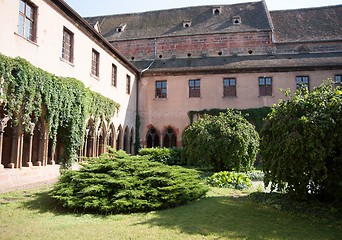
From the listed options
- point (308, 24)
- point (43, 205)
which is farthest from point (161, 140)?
point (308, 24)

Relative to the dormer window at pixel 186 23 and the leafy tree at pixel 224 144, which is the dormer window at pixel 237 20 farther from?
the leafy tree at pixel 224 144

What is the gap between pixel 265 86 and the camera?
2112 cm

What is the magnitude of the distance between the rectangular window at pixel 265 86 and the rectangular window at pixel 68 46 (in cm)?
1325

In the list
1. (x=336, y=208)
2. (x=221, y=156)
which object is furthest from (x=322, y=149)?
(x=221, y=156)

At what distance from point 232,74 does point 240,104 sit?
2.23m

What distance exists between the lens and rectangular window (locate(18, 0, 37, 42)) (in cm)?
1037

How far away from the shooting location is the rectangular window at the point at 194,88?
71.9 feet

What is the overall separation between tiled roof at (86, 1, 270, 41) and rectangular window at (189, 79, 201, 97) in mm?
5489

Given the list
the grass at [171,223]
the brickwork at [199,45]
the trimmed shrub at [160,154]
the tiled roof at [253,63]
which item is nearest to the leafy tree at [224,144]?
the trimmed shrub at [160,154]

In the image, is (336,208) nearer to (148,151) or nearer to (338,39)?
(148,151)

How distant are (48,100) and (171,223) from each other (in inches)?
277

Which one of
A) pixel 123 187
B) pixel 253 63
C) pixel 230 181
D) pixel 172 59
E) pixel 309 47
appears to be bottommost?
pixel 230 181

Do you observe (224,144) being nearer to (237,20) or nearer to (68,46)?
(68,46)

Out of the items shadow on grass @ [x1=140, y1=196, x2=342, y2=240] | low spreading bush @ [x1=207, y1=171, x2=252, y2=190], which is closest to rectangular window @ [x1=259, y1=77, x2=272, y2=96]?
low spreading bush @ [x1=207, y1=171, x2=252, y2=190]
